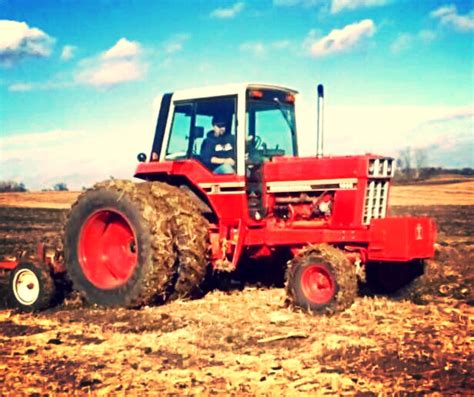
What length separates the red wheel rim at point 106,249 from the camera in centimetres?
902

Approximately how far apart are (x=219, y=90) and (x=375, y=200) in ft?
8.65

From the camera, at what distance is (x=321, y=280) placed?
8164 millimetres

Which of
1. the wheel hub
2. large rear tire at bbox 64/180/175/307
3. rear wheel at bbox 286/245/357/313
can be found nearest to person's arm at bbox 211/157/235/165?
large rear tire at bbox 64/180/175/307

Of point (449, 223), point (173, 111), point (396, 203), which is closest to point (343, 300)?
point (173, 111)

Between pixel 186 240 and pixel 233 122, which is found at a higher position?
pixel 233 122

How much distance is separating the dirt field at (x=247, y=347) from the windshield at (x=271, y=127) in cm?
210

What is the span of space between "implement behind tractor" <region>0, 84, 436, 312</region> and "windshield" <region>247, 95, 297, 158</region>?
2 centimetres

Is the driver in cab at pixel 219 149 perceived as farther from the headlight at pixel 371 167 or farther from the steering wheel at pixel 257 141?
the headlight at pixel 371 167

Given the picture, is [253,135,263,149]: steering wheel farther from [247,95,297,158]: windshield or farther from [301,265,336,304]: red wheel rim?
[301,265,336,304]: red wheel rim

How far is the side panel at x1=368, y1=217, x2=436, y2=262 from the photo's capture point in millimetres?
8211

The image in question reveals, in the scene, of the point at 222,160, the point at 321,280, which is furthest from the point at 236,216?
the point at 321,280

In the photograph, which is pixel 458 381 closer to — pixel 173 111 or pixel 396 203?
pixel 173 111

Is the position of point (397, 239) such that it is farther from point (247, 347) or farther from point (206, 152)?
point (206, 152)

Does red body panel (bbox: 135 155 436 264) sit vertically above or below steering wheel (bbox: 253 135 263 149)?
below
